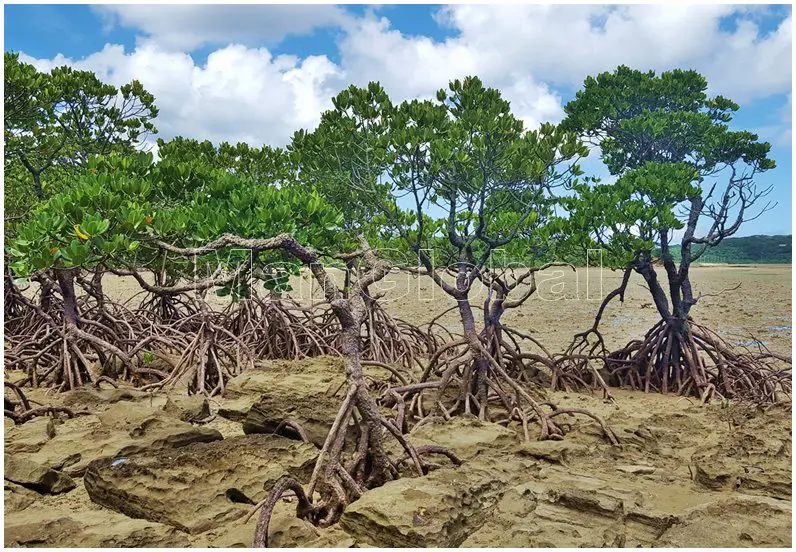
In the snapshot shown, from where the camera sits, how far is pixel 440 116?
264 inches

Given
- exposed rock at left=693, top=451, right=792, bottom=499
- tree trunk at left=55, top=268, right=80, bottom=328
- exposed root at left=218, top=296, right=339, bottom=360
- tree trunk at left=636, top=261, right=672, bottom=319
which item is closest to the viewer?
exposed rock at left=693, top=451, right=792, bottom=499

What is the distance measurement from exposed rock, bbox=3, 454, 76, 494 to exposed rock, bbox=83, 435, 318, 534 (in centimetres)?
37

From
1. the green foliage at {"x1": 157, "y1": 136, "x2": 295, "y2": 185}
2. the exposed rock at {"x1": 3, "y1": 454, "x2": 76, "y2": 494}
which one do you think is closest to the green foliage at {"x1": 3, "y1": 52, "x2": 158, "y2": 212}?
the green foliage at {"x1": 157, "y1": 136, "x2": 295, "y2": 185}

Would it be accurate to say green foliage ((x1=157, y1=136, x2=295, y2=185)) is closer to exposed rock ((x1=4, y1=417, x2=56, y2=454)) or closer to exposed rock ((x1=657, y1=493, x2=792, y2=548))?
exposed rock ((x1=4, y1=417, x2=56, y2=454))

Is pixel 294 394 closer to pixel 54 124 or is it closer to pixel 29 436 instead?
pixel 29 436

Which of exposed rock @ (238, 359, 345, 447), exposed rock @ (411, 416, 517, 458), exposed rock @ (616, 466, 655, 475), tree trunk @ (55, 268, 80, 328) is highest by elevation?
tree trunk @ (55, 268, 80, 328)

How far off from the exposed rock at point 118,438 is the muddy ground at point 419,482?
2 cm

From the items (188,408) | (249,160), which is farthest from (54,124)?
(188,408)

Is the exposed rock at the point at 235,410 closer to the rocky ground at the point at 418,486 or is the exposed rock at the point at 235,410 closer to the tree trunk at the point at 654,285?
the rocky ground at the point at 418,486

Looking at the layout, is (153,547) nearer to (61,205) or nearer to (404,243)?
(61,205)

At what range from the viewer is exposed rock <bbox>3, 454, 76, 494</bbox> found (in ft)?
14.5

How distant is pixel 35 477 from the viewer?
4469 mm

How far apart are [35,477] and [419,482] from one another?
106 inches

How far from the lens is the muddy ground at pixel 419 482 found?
372 cm
